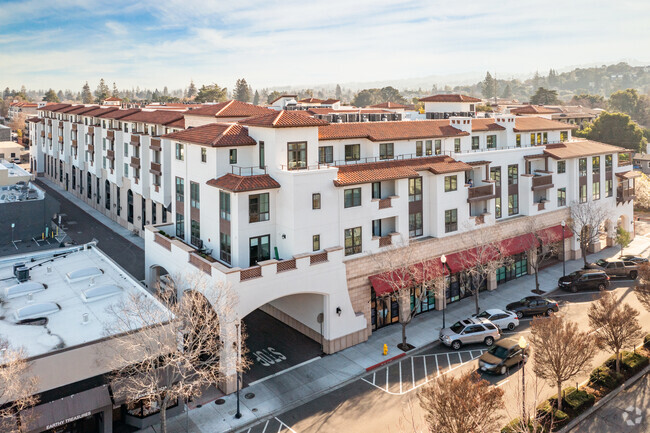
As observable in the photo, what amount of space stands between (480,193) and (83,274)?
110 ft

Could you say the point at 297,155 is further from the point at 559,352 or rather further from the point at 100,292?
the point at 559,352

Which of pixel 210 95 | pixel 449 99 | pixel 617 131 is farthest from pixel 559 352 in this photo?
pixel 210 95

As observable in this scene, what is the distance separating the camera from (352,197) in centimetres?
3703

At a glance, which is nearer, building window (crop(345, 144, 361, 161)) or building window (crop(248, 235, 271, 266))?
building window (crop(248, 235, 271, 266))

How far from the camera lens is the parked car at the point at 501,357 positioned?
31219 mm

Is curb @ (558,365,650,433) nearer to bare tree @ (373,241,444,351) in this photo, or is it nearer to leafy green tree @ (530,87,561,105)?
bare tree @ (373,241,444,351)

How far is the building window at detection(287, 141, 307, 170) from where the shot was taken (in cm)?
3588

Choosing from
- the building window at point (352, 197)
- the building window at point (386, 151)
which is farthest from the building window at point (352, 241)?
the building window at point (386, 151)

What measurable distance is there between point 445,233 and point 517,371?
13.7 meters

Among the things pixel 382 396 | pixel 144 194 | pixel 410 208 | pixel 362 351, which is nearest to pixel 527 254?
pixel 410 208

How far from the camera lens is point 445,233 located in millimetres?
42594

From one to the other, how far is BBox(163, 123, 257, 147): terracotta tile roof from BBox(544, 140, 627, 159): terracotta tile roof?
108ft

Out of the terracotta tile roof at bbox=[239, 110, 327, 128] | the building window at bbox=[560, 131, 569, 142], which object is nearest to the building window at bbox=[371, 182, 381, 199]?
the terracotta tile roof at bbox=[239, 110, 327, 128]

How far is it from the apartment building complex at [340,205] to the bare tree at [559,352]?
42.2 feet
